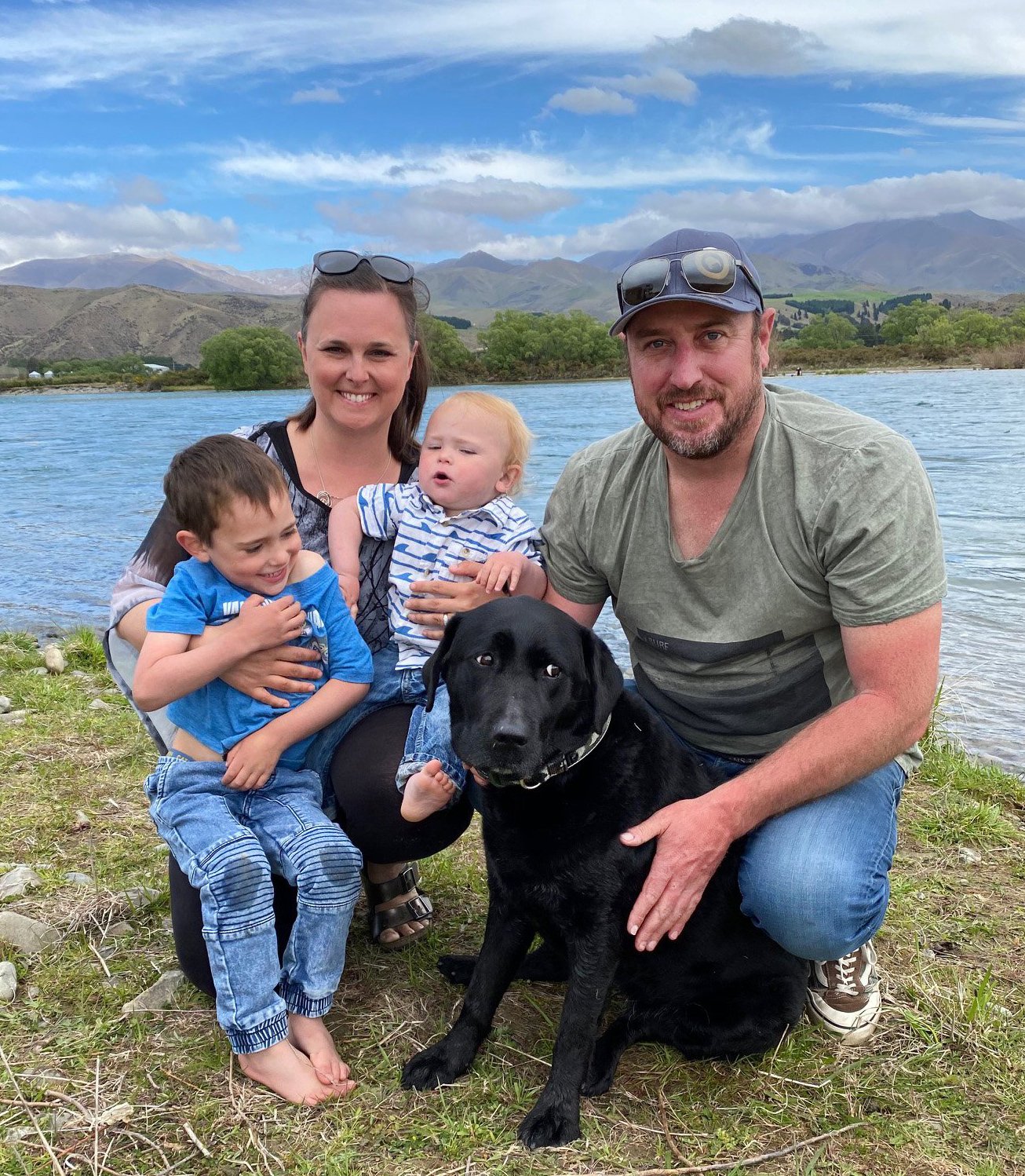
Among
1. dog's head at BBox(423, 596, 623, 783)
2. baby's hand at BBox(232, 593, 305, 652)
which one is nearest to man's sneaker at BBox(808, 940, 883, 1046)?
dog's head at BBox(423, 596, 623, 783)

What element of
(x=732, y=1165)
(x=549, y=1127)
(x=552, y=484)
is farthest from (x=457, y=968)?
(x=552, y=484)

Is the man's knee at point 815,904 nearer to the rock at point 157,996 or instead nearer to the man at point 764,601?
the man at point 764,601

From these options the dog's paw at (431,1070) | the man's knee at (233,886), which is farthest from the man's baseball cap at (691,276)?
the dog's paw at (431,1070)

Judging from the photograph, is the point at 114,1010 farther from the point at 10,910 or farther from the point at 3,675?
the point at 3,675

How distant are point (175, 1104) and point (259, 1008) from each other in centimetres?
34

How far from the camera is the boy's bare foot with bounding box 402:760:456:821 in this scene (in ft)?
10.5

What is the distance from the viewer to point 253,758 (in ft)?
10.3

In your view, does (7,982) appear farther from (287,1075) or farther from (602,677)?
(602,677)

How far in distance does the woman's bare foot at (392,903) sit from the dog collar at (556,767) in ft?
3.65

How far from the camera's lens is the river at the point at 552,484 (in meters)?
7.97

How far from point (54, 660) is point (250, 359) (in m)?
54.6

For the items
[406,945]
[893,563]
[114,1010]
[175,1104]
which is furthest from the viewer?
[406,945]

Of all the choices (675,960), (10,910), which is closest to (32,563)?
(10,910)

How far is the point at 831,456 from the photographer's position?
3158 mm
